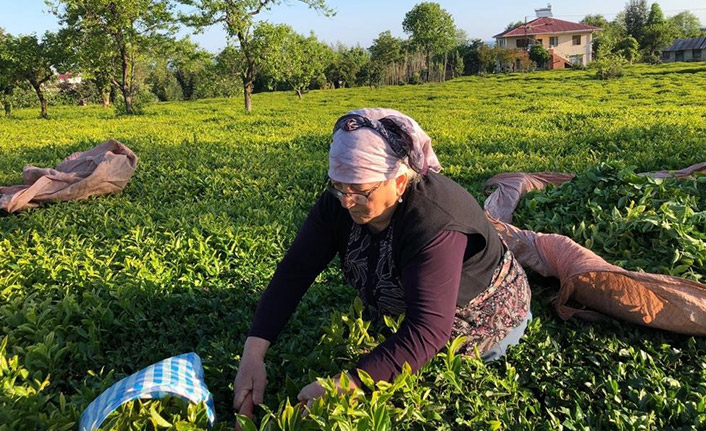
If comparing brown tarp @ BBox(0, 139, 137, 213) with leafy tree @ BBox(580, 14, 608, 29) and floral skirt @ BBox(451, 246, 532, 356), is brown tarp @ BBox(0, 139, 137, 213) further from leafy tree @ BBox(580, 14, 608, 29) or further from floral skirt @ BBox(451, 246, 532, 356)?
leafy tree @ BBox(580, 14, 608, 29)

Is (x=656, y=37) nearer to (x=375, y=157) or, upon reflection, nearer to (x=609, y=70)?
(x=609, y=70)

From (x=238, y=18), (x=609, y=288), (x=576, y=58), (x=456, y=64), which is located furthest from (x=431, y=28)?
(x=609, y=288)

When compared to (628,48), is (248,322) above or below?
below

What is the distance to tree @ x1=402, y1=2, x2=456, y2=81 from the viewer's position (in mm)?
44406

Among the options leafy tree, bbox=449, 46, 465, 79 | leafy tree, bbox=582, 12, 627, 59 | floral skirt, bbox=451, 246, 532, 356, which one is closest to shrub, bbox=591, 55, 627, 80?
leafy tree, bbox=582, 12, 627, 59

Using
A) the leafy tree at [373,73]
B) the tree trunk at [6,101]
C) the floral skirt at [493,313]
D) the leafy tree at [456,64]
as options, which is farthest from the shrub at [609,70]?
the floral skirt at [493,313]

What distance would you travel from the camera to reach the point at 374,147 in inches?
68.9

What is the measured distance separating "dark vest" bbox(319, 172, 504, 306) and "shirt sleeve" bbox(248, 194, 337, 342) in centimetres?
4

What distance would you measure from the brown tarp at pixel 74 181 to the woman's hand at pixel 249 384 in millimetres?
3959

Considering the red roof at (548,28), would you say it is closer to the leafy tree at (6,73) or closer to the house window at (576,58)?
the house window at (576,58)

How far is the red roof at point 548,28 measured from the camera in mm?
43719

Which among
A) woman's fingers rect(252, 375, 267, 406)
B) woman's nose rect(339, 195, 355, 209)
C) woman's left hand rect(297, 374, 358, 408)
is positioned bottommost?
woman's fingers rect(252, 375, 267, 406)

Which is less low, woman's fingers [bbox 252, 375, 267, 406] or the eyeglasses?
the eyeglasses

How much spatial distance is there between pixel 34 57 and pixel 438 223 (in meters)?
19.3
